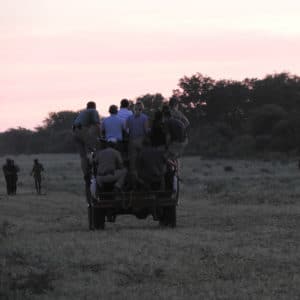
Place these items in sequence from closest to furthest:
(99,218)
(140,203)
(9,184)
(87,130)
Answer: (140,203) < (99,218) < (87,130) < (9,184)

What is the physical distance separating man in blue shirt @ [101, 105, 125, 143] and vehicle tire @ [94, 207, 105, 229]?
133 cm

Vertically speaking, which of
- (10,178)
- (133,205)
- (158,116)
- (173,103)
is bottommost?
(10,178)

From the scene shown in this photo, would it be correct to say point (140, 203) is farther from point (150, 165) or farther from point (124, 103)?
point (124, 103)

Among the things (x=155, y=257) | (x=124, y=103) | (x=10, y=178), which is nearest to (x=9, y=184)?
(x=10, y=178)

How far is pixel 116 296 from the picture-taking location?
1011 cm

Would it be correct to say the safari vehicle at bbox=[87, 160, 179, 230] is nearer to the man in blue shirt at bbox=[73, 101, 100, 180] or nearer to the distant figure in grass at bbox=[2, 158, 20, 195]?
the man in blue shirt at bbox=[73, 101, 100, 180]

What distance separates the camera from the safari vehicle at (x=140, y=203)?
18031 mm

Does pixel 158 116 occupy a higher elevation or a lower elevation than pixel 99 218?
higher

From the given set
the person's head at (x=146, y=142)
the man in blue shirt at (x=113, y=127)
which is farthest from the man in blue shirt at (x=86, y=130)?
the person's head at (x=146, y=142)

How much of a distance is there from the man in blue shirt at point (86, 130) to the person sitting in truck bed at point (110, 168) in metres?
0.63

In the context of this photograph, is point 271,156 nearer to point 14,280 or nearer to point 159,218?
point 159,218

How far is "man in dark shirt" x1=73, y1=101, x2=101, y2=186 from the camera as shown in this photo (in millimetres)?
18656

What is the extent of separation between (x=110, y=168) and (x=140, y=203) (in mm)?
851

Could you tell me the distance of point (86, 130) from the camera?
18766 millimetres
